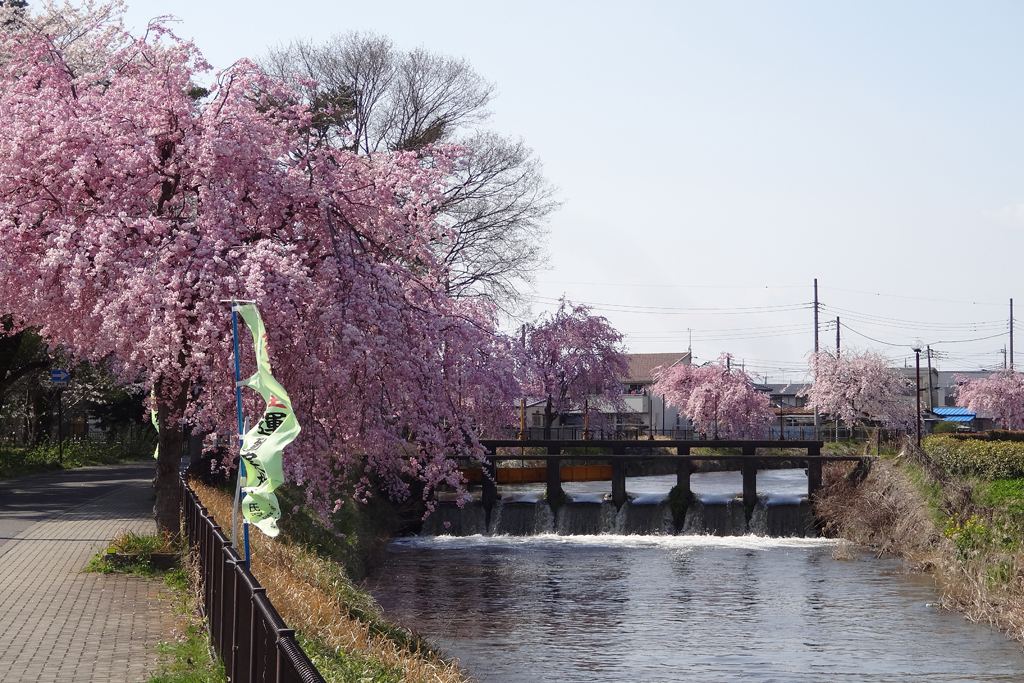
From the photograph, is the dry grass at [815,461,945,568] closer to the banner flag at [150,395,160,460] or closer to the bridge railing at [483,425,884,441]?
the banner flag at [150,395,160,460]

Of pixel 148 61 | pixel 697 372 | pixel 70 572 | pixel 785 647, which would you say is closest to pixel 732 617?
pixel 785 647

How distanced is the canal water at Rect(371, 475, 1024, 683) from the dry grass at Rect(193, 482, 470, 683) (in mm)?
2329

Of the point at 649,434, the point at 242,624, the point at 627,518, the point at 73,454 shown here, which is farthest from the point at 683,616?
the point at 649,434

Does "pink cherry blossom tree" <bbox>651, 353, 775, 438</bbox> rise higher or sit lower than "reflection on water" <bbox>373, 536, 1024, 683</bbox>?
higher

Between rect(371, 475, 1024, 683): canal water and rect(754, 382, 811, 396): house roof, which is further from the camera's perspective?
rect(754, 382, 811, 396): house roof

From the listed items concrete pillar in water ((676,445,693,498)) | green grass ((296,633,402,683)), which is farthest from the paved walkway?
concrete pillar in water ((676,445,693,498))

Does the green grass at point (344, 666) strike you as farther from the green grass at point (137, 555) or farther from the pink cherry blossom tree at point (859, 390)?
the pink cherry blossom tree at point (859, 390)

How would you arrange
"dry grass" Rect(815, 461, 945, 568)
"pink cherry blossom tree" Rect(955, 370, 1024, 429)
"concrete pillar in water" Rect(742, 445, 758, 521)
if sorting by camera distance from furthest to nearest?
"pink cherry blossom tree" Rect(955, 370, 1024, 429) → "concrete pillar in water" Rect(742, 445, 758, 521) → "dry grass" Rect(815, 461, 945, 568)

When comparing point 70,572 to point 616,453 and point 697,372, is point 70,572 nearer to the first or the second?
point 616,453

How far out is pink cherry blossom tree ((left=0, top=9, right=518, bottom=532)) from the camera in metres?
12.4

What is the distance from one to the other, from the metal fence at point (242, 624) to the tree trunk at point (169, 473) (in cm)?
396

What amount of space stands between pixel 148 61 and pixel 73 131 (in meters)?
1.65

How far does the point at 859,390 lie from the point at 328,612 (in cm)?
6028

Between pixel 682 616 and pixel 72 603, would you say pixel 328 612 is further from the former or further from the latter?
pixel 682 616
